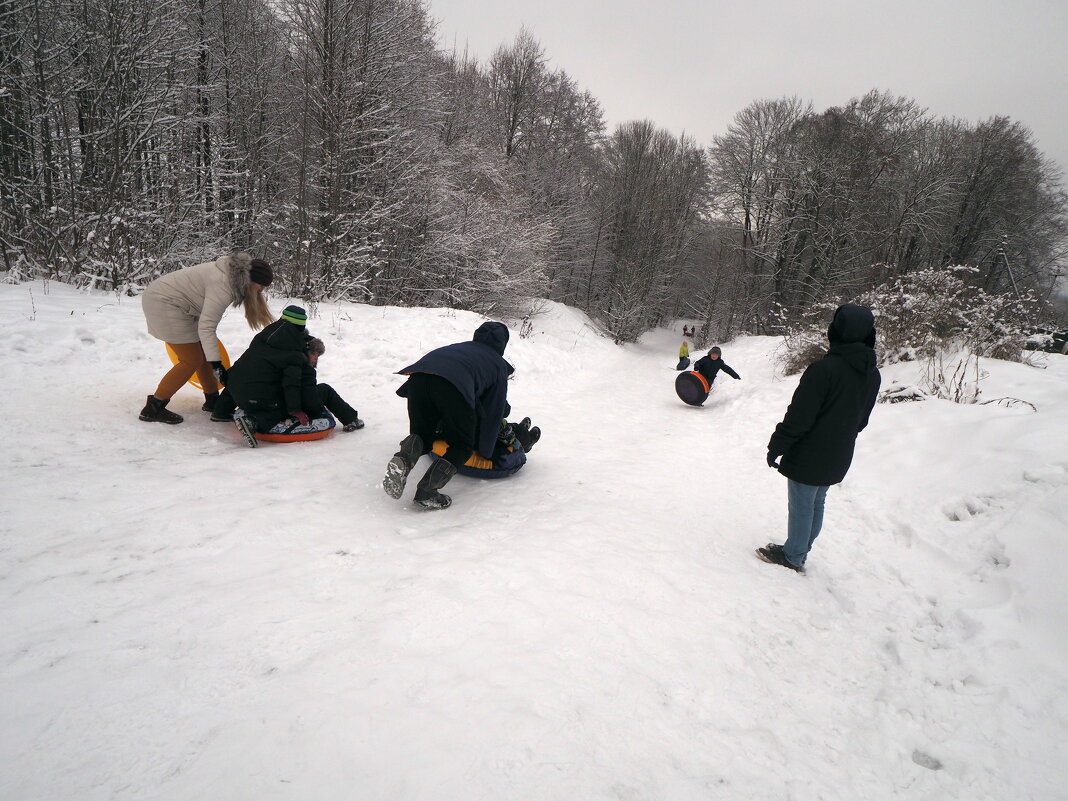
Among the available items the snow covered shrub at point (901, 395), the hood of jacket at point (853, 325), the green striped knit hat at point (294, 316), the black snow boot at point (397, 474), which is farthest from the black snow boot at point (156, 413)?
the snow covered shrub at point (901, 395)

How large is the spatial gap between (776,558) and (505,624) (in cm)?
229

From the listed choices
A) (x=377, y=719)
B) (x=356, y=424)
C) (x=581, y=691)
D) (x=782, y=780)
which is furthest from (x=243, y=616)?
(x=356, y=424)

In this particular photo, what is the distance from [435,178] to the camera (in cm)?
1398

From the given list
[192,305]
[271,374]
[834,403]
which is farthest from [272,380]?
[834,403]

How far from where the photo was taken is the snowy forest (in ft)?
28.9

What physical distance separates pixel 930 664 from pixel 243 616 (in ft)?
12.1

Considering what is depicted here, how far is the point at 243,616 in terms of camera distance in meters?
2.21

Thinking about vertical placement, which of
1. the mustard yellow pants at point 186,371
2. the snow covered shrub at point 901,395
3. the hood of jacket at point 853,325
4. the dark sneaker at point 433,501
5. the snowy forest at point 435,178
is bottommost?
the dark sneaker at point 433,501

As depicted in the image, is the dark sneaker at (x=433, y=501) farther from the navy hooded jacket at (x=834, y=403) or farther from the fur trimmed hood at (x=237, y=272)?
the fur trimmed hood at (x=237, y=272)

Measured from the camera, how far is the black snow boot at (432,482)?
371 cm

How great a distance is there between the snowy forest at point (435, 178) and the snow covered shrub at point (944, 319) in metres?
1.36

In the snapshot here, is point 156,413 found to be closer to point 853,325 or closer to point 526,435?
point 526,435

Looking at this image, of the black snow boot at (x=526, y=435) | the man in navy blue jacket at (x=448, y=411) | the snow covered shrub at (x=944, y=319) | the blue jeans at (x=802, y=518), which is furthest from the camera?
the snow covered shrub at (x=944, y=319)

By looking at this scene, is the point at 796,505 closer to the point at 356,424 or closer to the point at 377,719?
the point at 377,719
